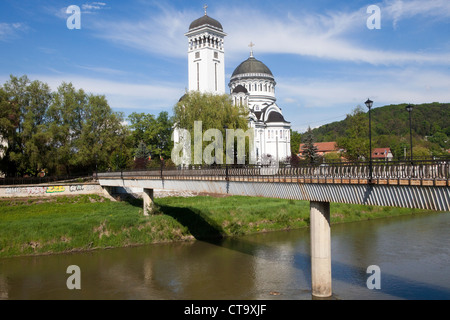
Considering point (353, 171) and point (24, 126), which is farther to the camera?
point (24, 126)

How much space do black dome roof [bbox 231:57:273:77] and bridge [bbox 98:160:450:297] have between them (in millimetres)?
72517

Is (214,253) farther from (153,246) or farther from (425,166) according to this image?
(425,166)

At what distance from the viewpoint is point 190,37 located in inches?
→ 3115

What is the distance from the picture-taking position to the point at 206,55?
7625 cm

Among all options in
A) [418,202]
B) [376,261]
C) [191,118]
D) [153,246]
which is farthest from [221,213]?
[418,202]

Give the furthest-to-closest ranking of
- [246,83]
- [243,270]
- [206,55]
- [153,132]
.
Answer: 1. [246,83]
2. [153,132]
3. [206,55]
4. [243,270]

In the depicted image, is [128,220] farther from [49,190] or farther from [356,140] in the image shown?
[356,140]

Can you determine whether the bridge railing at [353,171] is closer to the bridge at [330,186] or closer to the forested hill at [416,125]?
the bridge at [330,186]

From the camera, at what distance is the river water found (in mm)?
21594

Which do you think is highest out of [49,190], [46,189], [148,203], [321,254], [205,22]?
[205,22]

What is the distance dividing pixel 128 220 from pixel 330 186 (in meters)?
22.2

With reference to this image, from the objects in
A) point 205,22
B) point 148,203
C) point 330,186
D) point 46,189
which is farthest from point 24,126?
point 330,186
